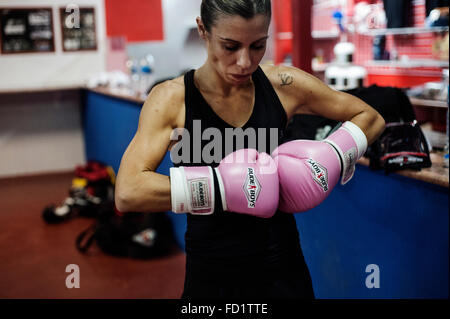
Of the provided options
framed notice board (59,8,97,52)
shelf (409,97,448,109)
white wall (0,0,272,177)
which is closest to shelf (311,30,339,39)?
shelf (409,97,448,109)

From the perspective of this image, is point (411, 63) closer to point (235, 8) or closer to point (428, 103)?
point (428, 103)

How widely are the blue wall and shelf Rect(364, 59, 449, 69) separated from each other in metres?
2.41

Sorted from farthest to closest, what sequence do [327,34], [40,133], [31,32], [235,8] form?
[40,133] → [327,34] → [31,32] → [235,8]

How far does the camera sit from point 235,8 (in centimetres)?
99

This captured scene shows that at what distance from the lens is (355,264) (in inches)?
74.2

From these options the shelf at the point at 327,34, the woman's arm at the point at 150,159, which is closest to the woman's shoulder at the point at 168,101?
the woman's arm at the point at 150,159

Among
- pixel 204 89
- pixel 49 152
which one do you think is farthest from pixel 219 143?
pixel 49 152

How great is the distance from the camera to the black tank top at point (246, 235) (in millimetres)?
1173

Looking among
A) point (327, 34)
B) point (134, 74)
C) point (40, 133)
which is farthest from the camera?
point (40, 133)

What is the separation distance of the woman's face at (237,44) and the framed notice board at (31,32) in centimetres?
414

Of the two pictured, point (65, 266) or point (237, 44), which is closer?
point (237, 44)

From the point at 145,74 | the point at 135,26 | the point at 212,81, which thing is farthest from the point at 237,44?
the point at 135,26

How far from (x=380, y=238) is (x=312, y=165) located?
759 mm

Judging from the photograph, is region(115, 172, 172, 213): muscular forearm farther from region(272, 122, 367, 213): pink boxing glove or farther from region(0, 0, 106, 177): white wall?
region(0, 0, 106, 177): white wall
